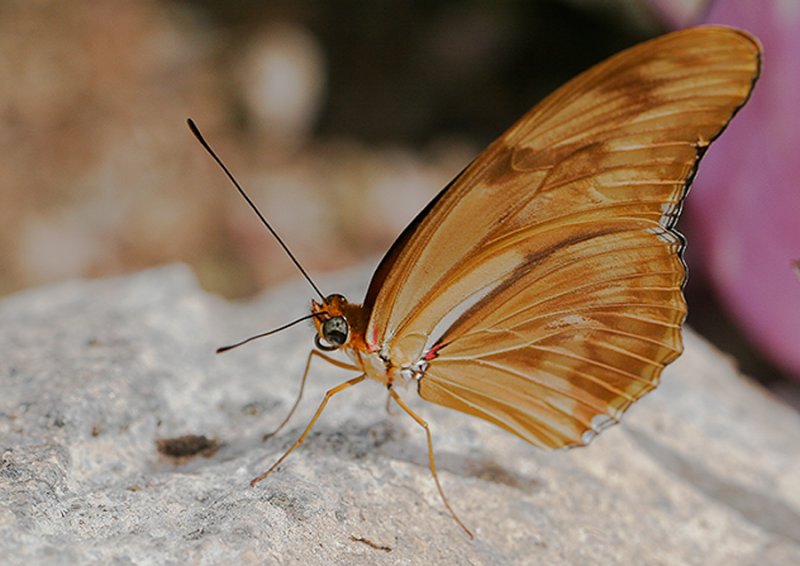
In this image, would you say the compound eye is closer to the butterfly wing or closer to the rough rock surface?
the butterfly wing

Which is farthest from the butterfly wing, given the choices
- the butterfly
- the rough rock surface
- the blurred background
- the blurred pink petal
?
the blurred background

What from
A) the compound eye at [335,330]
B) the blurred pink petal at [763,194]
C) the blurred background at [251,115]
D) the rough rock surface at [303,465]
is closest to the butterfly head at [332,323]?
the compound eye at [335,330]

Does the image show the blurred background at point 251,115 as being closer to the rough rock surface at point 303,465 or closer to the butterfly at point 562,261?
the rough rock surface at point 303,465

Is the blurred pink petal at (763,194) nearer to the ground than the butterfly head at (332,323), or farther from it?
nearer to the ground

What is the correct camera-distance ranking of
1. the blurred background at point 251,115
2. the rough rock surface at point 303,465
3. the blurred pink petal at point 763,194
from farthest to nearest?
the blurred background at point 251,115 → the blurred pink petal at point 763,194 → the rough rock surface at point 303,465

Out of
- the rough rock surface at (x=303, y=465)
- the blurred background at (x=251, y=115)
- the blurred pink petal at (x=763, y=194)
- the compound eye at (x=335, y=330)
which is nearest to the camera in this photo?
the rough rock surface at (x=303, y=465)

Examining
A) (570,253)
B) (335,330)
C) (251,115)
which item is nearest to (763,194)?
(570,253)

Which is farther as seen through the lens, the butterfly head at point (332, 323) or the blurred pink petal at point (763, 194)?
the blurred pink petal at point (763, 194)

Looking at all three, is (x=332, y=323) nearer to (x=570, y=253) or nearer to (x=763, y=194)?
(x=570, y=253)
